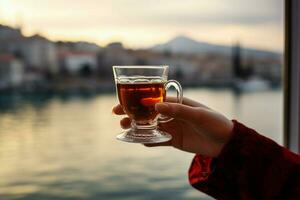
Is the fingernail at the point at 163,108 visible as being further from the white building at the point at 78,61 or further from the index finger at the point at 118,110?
the white building at the point at 78,61

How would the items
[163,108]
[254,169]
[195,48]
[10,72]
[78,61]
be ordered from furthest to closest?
1. [195,48]
2. [78,61]
3. [10,72]
4. [254,169]
5. [163,108]

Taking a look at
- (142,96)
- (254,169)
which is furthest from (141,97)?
(254,169)

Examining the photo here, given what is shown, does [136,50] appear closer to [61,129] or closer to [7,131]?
[61,129]

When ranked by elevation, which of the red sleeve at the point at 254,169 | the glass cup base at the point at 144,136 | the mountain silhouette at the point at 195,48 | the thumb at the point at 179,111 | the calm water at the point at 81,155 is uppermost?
the mountain silhouette at the point at 195,48

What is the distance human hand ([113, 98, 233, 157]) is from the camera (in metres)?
0.86

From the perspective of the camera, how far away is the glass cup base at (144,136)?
3.06 feet

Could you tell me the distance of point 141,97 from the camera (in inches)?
36.6

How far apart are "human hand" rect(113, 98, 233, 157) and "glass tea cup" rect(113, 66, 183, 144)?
0.04 m

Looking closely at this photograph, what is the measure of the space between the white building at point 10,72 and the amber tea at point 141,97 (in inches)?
29.0

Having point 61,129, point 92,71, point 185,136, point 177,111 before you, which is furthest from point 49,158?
point 177,111

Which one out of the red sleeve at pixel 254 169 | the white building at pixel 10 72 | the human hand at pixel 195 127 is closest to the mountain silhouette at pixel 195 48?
the white building at pixel 10 72

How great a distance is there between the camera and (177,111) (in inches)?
33.7

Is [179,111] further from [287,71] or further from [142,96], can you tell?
[287,71]

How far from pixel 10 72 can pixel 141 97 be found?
2.68 feet
